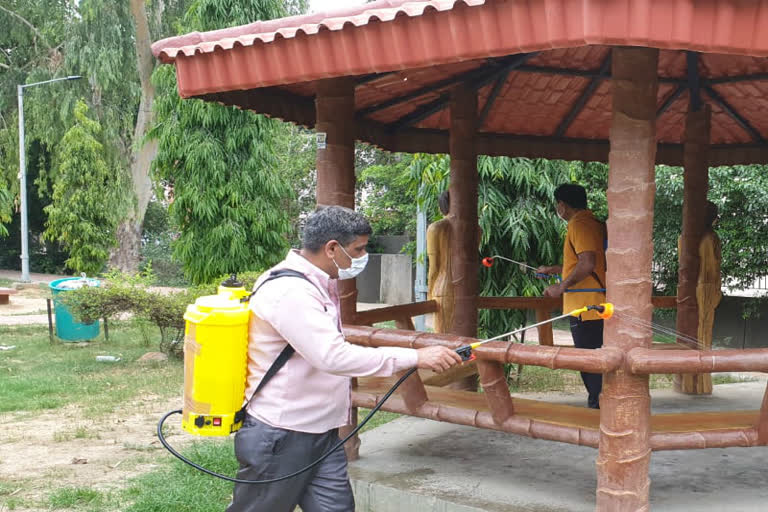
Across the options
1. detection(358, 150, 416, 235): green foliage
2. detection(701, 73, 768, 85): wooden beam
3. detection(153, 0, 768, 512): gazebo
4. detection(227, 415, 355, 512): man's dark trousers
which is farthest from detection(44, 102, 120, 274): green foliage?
detection(227, 415, 355, 512): man's dark trousers

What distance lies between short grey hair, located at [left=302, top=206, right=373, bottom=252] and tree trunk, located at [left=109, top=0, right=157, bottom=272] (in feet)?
69.6

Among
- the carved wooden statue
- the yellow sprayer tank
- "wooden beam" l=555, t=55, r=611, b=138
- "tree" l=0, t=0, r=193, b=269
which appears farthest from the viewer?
"tree" l=0, t=0, r=193, b=269

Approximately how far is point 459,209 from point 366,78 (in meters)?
1.60

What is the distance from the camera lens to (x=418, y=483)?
504 centimetres

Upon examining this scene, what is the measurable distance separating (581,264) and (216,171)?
11.2 meters

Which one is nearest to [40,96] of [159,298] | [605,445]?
[159,298]

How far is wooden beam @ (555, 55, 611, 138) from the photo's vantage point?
6684mm

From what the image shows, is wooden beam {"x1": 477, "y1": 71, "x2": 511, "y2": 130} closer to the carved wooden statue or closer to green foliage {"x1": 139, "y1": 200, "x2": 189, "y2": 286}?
the carved wooden statue

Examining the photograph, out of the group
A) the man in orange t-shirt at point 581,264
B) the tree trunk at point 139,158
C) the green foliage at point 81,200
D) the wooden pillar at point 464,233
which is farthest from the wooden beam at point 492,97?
the tree trunk at point 139,158

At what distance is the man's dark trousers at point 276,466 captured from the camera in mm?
3191

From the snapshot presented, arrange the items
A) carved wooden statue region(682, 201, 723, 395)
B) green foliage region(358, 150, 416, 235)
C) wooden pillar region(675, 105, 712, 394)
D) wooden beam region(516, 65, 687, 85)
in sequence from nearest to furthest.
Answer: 1. wooden beam region(516, 65, 687, 85)
2. wooden pillar region(675, 105, 712, 394)
3. carved wooden statue region(682, 201, 723, 395)
4. green foliage region(358, 150, 416, 235)

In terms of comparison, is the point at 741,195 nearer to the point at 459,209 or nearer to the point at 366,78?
the point at 459,209

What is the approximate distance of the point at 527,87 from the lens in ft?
23.0

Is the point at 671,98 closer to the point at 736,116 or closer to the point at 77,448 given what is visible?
the point at 736,116
